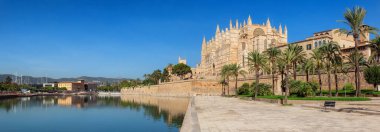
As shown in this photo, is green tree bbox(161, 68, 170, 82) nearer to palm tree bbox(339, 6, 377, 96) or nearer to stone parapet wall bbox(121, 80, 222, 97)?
stone parapet wall bbox(121, 80, 222, 97)

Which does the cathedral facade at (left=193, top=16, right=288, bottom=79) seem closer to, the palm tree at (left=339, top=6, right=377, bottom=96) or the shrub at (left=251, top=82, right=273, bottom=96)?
the shrub at (left=251, top=82, right=273, bottom=96)

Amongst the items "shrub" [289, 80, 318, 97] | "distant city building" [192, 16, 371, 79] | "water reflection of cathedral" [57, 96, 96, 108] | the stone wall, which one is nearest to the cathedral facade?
"distant city building" [192, 16, 371, 79]

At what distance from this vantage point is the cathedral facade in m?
94.3

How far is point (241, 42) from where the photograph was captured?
103m

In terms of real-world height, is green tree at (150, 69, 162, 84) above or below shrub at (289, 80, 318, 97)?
above

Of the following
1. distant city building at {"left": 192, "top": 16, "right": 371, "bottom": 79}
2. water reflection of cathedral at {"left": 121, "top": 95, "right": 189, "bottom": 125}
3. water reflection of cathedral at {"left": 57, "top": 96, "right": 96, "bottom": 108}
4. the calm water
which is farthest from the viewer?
distant city building at {"left": 192, "top": 16, "right": 371, "bottom": 79}

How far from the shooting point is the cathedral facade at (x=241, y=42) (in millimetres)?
94312

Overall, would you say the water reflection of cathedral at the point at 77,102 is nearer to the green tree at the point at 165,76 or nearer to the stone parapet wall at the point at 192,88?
the stone parapet wall at the point at 192,88

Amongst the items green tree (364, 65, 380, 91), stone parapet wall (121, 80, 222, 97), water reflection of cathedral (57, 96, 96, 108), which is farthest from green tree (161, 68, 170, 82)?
green tree (364, 65, 380, 91)

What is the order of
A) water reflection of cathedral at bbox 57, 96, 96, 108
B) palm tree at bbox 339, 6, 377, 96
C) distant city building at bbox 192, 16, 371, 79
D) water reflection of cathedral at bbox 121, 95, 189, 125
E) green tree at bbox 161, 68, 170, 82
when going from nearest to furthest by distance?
water reflection of cathedral at bbox 121, 95, 189, 125 < palm tree at bbox 339, 6, 377, 96 < water reflection of cathedral at bbox 57, 96, 96, 108 < distant city building at bbox 192, 16, 371, 79 < green tree at bbox 161, 68, 170, 82

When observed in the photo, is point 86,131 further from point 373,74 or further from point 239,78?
point 239,78

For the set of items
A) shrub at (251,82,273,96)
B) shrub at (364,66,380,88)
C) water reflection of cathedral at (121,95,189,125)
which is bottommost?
water reflection of cathedral at (121,95,189,125)

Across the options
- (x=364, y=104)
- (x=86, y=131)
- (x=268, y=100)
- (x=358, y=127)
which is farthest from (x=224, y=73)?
(x=358, y=127)

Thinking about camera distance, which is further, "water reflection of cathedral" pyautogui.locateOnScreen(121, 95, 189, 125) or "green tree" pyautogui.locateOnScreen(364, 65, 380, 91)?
"green tree" pyautogui.locateOnScreen(364, 65, 380, 91)
